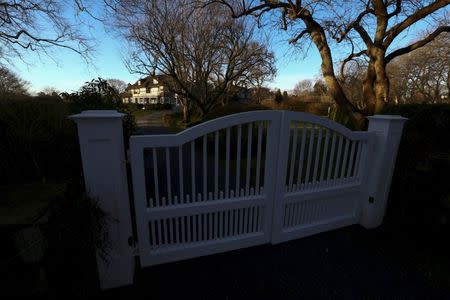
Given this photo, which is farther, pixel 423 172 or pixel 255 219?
pixel 423 172

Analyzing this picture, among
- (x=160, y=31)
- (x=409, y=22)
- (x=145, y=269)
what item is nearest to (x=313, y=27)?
(x=409, y=22)

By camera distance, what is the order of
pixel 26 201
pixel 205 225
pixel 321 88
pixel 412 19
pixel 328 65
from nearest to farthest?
pixel 26 201, pixel 205 225, pixel 412 19, pixel 328 65, pixel 321 88

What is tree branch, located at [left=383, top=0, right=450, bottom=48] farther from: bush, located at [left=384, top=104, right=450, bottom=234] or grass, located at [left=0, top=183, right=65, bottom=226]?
grass, located at [left=0, top=183, right=65, bottom=226]

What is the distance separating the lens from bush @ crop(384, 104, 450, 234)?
2.41m

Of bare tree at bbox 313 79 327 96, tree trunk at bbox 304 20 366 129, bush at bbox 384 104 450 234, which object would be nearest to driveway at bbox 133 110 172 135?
tree trunk at bbox 304 20 366 129

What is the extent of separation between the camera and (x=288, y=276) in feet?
6.49

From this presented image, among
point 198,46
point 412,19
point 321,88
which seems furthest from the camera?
point 321,88

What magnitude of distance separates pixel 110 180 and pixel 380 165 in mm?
3065

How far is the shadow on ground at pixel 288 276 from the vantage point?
5.93ft

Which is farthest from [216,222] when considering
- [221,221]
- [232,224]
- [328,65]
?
[328,65]

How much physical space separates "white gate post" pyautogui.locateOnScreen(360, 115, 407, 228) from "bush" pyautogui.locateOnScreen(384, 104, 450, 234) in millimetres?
180

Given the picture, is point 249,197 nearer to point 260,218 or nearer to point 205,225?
point 260,218

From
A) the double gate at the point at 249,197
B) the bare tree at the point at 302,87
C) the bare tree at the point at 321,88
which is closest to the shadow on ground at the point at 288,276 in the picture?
the double gate at the point at 249,197

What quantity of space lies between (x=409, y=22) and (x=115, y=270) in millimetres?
7380
